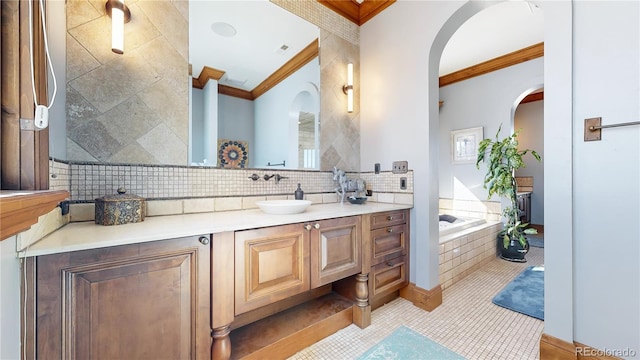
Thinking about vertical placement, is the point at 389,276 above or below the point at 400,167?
below

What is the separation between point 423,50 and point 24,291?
257cm

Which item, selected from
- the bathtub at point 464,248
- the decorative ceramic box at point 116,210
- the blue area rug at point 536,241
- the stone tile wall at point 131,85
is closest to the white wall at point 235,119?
the stone tile wall at point 131,85

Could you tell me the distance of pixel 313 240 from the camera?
1.39 metres

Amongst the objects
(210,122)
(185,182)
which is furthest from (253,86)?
(185,182)

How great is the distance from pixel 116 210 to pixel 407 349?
5.80 feet

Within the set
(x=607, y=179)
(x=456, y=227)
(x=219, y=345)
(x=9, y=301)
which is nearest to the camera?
(x=9, y=301)

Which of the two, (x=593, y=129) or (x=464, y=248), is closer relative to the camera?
(x=593, y=129)

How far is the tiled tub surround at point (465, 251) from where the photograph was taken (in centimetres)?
225

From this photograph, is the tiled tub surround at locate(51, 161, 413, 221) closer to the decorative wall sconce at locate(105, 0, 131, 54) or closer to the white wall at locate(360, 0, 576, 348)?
the white wall at locate(360, 0, 576, 348)

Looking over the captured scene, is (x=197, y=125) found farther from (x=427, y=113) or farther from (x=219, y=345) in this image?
(x=427, y=113)

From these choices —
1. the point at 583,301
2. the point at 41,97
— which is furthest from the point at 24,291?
the point at 583,301

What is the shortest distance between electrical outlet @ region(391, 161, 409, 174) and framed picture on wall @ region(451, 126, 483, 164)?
2249mm

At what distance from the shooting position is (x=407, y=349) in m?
1.45

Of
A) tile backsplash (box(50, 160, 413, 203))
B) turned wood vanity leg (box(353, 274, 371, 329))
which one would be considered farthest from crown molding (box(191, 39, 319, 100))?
turned wood vanity leg (box(353, 274, 371, 329))
